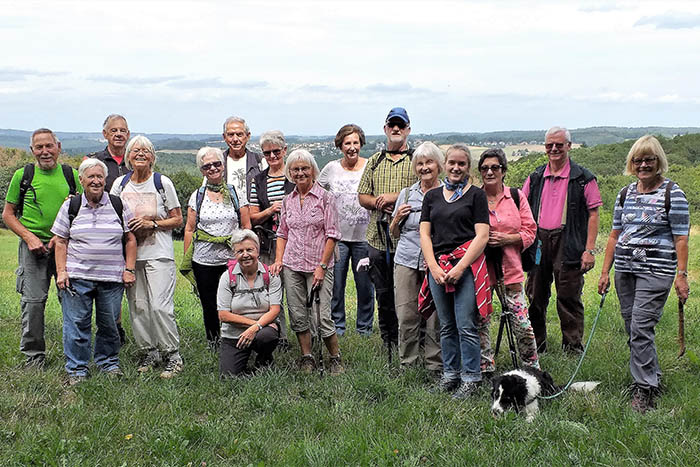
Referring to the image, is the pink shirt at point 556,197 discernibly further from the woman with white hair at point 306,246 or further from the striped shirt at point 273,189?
the striped shirt at point 273,189

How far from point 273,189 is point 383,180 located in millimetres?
1212

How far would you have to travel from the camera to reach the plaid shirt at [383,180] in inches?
251

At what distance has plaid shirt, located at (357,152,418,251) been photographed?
6.38 meters

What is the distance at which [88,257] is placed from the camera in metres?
5.90

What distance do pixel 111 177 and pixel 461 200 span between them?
3.68 m

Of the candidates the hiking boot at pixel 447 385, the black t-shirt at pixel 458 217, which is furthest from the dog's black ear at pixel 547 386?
the black t-shirt at pixel 458 217

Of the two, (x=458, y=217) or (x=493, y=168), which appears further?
(x=493, y=168)

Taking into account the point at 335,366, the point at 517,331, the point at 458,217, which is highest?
the point at 458,217

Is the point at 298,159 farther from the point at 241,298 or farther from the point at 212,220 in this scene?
the point at 241,298

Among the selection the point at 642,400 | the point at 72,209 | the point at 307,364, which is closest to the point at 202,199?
the point at 72,209

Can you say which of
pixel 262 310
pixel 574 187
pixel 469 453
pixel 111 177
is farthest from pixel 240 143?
pixel 469 453

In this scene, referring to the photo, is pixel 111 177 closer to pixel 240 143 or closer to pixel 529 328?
pixel 240 143

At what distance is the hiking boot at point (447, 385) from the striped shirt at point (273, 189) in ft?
8.40

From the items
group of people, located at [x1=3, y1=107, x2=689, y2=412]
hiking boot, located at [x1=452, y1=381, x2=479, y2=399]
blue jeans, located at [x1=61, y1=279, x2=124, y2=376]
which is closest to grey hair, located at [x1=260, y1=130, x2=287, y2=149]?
group of people, located at [x1=3, y1=107, x2=689, y2=412]
